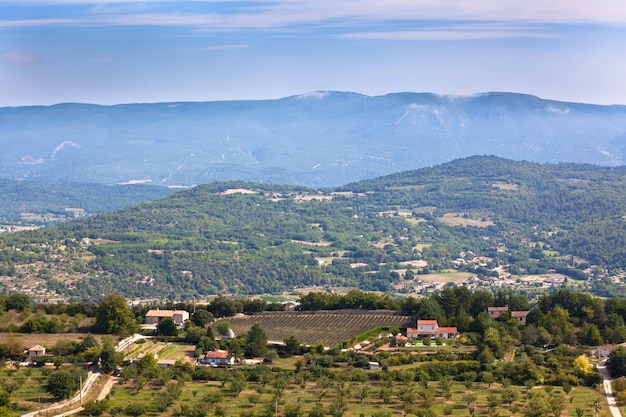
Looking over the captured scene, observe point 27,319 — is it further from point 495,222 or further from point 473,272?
point 495,222

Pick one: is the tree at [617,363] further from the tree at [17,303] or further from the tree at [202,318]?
the tree at [17,303]

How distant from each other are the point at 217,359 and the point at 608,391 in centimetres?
2052

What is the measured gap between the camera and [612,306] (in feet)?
222

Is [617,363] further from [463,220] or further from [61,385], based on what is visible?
[463,220]

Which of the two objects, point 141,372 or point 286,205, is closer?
point 141,372

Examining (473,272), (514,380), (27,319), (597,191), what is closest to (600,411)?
(514,380)

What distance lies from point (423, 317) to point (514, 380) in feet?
46.6

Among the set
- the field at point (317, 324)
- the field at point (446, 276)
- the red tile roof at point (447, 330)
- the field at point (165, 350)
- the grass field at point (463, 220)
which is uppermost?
the field at point (165, 350)

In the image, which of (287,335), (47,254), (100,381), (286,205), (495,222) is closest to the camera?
(100,381)

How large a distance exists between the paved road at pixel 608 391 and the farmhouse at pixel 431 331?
9.91 meters

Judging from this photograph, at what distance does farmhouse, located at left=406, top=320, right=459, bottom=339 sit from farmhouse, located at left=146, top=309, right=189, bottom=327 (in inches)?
585

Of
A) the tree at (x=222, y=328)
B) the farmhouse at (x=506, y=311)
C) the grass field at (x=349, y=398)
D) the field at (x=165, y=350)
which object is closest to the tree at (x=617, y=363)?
the grass field at (x=349, y=398)

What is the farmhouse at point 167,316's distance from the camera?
2719 inches

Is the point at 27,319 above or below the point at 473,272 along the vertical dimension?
above
